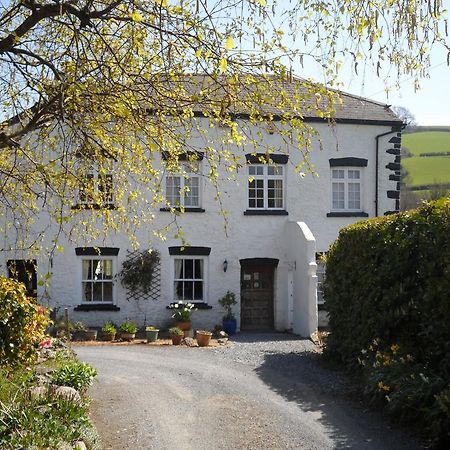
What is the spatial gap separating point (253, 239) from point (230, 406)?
10.2 metres

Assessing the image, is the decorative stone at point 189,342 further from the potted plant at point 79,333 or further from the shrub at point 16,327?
the shrub at point 16,327

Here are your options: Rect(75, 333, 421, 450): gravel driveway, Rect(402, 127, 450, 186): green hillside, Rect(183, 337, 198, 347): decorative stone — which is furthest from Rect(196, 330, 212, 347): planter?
Rect(402, 127, 450, 186): green hillside

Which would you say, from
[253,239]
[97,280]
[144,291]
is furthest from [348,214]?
[97,280]

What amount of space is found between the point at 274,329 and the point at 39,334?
11059mm

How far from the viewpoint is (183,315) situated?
1792 centimetres

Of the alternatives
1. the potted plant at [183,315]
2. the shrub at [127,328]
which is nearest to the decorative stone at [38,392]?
the shrub at [127,328]

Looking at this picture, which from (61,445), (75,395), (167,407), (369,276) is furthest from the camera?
(369,276)

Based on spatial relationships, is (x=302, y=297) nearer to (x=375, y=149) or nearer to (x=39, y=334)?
(x=375, y=149)

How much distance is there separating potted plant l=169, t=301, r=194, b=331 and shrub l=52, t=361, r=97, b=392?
8999 millimetres

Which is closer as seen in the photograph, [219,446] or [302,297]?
[219,446]

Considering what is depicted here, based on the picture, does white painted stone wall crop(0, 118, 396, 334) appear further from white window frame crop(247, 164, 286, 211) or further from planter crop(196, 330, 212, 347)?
planter crop(196, 330, 212, 347)

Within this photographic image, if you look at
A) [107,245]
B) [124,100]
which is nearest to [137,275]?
[107,245]

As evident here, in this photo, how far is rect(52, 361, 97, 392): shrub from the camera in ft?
27.6

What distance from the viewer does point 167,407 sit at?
8945 mm
